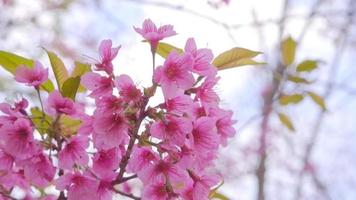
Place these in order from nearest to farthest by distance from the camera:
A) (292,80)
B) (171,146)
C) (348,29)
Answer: (171,146)
(292,80)
(348,29)

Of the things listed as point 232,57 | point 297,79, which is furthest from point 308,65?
point 232,57

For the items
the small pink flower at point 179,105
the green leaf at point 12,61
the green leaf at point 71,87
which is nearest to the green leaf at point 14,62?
the green leaf at point 12,61

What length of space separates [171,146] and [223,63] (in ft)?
0.95

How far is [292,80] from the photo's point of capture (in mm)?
1739

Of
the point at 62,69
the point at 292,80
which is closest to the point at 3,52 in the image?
the point at 62,69

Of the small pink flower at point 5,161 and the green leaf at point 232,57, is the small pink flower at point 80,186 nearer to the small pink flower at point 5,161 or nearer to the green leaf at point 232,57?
the small pink flower at point 5,161

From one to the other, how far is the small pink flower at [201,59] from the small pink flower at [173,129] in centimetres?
12

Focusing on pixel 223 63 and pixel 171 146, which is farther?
pixel 223 63

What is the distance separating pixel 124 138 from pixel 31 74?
265 mm

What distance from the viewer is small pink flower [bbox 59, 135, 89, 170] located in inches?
35.9

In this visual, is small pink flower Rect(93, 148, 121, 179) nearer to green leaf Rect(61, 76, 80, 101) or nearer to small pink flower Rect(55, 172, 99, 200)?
small pink flower Rect(55, 172, 99, 200)

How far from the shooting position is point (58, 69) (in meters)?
1.09

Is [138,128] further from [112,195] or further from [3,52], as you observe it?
[3,52]

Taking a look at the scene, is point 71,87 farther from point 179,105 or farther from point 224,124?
point 224,124
